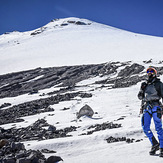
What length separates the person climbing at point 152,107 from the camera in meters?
5.43

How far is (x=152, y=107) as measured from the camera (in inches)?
218

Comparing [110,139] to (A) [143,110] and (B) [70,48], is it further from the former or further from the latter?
(B) [70,48]

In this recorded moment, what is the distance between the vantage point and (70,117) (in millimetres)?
15078

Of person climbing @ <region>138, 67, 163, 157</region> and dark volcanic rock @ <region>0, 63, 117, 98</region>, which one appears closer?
person climbing @ <region>138, 67, 163, 157</region>

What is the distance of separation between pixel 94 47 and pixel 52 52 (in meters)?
14.4

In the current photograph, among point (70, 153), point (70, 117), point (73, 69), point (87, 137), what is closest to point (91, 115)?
point (70, 117)

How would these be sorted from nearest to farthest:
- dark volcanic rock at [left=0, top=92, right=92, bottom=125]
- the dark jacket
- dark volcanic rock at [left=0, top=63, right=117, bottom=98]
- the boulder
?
the dark jacket < the boulder < dark volcanic rock at [left=0, top=92, right=92, bottom=125] < dark volcanic rock at [left=0, top=63, right=117, bottom=98]

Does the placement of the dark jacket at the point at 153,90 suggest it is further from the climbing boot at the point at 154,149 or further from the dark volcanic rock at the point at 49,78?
the dark volcanic rock at the point at 49,78

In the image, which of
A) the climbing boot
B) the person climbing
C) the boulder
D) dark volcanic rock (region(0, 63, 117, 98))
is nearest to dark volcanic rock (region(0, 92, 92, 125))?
the boulder

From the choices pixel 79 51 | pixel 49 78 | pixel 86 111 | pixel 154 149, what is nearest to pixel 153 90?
pixel 154 149

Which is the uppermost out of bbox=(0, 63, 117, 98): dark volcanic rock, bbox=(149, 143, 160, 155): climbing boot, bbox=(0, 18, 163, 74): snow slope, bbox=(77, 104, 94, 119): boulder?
bbox=(0, 18, 163, 74): snow slope

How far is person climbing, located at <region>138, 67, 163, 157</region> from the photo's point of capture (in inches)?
214

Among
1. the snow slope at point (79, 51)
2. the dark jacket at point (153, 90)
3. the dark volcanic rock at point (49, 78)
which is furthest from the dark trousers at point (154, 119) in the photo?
the snow slope at point (79, 51)

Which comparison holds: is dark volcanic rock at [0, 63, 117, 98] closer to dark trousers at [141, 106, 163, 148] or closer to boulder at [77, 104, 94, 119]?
boulder at [77, 104, 94, 119]
